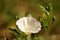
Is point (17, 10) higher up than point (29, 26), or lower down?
lower down

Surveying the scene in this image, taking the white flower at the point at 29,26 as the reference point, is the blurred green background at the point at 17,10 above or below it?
below

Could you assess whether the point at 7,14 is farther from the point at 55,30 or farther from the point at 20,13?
the point at 55,30

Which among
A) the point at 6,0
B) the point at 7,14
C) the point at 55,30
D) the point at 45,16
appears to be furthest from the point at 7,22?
the point at 45,16

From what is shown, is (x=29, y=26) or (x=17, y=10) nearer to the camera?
(x=29, y=26)

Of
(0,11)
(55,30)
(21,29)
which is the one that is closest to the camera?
(21,29)

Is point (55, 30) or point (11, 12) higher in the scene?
point (11, 12)

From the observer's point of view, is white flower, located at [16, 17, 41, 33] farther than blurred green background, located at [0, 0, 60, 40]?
No

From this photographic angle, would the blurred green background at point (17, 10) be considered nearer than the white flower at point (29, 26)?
No

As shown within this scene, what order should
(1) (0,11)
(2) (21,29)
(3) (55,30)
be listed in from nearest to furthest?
(2) (21,29), (3) (55,30), (1) (0,11)

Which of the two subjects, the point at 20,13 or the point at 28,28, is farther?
the point at 20,13

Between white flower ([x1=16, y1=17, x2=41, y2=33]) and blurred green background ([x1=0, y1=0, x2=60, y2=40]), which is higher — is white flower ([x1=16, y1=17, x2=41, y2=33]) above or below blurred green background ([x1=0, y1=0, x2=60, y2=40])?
above

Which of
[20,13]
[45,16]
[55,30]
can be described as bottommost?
[55,30]
